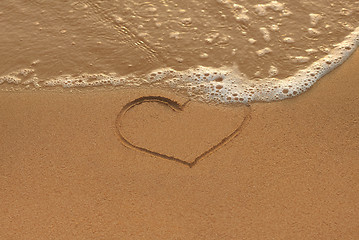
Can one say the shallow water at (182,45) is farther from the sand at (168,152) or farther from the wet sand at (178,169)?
the wet sand at (178,169)

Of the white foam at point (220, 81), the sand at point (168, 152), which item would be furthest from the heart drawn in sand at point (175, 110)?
the white foam at point (220, 81)

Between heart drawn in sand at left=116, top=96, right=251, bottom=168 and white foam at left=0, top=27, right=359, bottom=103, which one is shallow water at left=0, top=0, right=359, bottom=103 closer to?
white foam at left=0, top=27, right=359, bottom=103

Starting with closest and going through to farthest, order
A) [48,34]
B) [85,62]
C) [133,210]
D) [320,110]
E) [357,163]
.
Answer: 1. [133,210]
2. [357,163]
3. [320,110]
4. [85,62]
5. [48,34]

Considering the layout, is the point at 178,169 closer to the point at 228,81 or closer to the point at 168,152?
the point at 168,152

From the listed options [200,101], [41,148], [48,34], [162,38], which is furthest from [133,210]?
[48,34]

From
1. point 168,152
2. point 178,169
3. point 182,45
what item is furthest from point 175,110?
point 182,45

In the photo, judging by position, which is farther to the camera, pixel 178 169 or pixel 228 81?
pixel 228 81

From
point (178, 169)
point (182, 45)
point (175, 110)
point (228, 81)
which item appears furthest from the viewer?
point (182, 45)

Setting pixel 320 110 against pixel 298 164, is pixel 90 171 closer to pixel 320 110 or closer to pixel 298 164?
pixel 298 164
